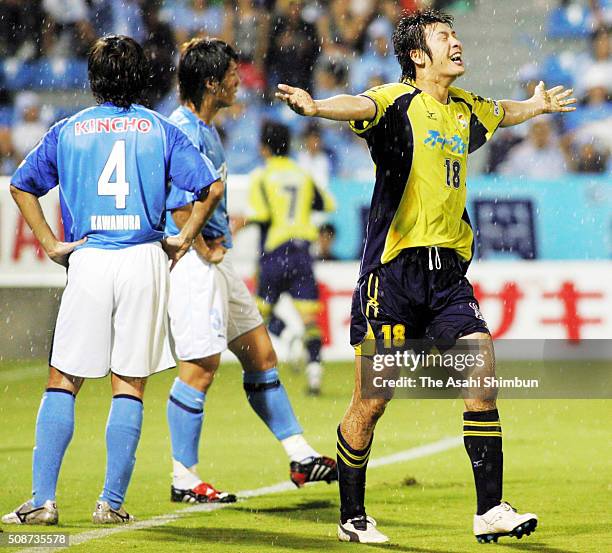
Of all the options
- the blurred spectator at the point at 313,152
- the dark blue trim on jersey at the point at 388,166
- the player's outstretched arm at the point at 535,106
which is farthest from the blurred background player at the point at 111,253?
the blurred spectator at the point at 313,152

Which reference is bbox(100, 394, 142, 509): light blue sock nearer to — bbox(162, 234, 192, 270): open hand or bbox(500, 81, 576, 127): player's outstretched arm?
bbox(162, 234, 192, 270): open hand

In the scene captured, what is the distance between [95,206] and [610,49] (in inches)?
452

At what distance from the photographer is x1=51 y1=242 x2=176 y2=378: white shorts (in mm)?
5582

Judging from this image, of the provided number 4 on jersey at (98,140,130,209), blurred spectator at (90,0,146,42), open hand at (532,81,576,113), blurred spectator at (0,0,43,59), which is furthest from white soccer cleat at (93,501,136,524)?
blurred spectator at (0,0,43,59)

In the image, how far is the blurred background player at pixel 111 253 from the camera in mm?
5578

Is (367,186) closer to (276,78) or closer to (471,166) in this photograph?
(471,166)

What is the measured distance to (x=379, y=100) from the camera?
17.1 feet

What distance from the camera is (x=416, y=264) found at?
210 inches

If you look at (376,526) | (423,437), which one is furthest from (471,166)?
(376,526)

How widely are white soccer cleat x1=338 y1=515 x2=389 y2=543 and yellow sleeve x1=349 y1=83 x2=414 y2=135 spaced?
1.51 meters

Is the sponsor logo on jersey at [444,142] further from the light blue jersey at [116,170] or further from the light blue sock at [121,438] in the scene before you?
the light blue sock at [121,438]

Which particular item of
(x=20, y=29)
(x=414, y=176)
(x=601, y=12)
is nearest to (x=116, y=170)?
(x=414, y=176)

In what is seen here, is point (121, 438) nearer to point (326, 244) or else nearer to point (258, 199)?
point (258, 199)

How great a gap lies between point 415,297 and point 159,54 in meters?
12.3
